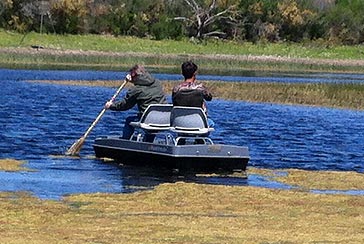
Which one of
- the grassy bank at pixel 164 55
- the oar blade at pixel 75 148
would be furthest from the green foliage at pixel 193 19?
the oar blade at pixel 75 148

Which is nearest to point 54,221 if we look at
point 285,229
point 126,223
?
point 126,223

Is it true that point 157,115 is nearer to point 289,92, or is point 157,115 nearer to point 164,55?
point 289,92

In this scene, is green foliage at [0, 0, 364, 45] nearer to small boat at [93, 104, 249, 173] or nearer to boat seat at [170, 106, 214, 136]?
small boat at [93, 104, 249, 173]

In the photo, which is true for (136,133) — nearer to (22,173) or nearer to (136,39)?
(22,173)

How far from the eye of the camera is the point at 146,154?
1984 cm

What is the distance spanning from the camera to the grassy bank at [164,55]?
212 ft

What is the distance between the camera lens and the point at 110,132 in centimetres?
2819

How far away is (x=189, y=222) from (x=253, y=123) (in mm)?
19153

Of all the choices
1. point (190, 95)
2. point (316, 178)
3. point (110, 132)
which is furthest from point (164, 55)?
point (316, 178)

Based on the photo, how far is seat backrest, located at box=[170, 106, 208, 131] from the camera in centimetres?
1961

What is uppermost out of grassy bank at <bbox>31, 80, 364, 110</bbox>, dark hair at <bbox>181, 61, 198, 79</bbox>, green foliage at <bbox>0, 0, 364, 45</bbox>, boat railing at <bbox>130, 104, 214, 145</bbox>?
dark hair at <bbox>181, 61, 198, 79</bbox>

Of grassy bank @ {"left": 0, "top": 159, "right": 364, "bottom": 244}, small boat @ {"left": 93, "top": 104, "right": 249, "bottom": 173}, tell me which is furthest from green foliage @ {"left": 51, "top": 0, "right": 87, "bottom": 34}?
grassy bank @ {"left": 0, "top": 159, "right": 364, "bottom": 244}

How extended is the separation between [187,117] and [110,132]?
8.79m

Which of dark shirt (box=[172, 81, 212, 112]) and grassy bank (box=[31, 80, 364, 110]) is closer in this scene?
dark shirt (box=[172, 81, 212, 112])
